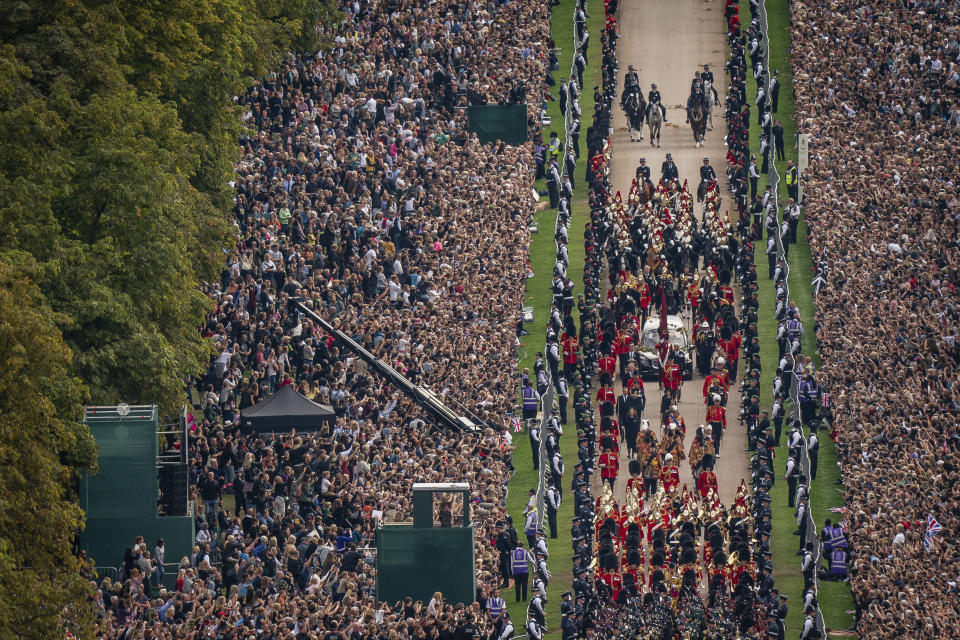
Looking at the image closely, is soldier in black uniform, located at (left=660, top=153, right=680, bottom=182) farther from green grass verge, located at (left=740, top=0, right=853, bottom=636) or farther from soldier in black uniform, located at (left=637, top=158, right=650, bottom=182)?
green grass verge, located at (left=740, top=0, right=853, bottom=636)

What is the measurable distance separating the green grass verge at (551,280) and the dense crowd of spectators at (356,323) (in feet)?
3.85

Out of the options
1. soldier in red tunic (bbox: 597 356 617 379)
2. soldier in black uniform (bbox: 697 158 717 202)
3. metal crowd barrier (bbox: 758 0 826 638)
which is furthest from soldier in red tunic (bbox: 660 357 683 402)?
soldier in black uniform (bbox: 697 158 717 202)

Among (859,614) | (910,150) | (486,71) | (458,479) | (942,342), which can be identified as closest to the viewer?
(859,614)

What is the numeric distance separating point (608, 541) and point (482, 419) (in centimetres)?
635

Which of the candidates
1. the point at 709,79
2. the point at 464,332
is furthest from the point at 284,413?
the point at 709,79

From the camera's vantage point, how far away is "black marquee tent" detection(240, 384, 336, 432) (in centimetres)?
4184

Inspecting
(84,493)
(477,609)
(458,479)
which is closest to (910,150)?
(458,479)

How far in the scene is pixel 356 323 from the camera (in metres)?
47.7

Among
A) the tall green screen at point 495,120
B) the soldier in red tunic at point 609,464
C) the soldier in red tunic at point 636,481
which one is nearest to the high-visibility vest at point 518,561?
the soldier in red tunic at point 636,481

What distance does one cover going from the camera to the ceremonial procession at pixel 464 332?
3712cm

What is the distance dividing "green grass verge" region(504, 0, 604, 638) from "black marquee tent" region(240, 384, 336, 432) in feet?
17.4

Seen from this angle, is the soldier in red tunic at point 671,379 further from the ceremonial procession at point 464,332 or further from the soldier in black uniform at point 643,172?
the soldier in black uniform at point 643,172

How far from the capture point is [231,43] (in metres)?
47.1

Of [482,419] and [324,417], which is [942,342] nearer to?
[482,419]
